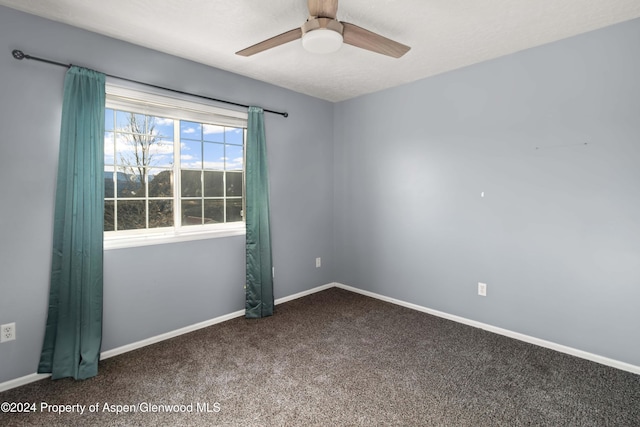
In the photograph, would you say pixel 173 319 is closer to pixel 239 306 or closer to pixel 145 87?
pixel 239 306

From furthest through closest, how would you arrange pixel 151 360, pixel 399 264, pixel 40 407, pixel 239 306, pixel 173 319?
pixel 399 264
pixel 239 306
pixel 173 319
pixel 151 360
pixel 40 407

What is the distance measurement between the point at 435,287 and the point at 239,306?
6.79ft

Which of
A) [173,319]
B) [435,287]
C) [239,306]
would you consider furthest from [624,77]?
[173,319]

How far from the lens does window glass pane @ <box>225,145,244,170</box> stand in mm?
3389

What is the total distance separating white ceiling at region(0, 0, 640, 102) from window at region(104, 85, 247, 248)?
1.67 feet

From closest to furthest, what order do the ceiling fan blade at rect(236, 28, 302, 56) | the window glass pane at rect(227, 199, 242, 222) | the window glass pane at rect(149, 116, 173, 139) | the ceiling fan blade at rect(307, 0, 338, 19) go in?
the ceiling fan blade at rect(307, 0, 338, 19) → the ceiling fan blade at rect(236, 28, 302, 56) → the window glass pane at rect(149, 116, 173, 139) → the window glass pane at rect(227, 199, 242, 222)

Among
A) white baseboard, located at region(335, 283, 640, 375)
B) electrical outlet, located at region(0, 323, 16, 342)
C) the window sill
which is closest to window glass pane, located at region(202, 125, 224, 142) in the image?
the window sill

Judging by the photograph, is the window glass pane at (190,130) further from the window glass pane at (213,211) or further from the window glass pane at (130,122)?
the window glass pane at (213,211)

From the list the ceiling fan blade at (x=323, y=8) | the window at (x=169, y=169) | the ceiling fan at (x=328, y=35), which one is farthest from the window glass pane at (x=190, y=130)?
the ceiling fan blade at (x=323, y=8)

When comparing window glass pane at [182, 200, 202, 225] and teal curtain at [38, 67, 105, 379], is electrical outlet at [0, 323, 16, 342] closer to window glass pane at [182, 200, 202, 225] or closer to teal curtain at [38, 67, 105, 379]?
teal curtain at [38, 67, 105, 379]

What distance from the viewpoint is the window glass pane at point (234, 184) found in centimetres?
341

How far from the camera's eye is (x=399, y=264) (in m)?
3.74

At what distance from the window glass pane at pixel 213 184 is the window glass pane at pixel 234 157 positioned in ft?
0.45

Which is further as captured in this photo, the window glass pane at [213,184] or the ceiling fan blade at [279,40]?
the window glass pane at [213,184]
